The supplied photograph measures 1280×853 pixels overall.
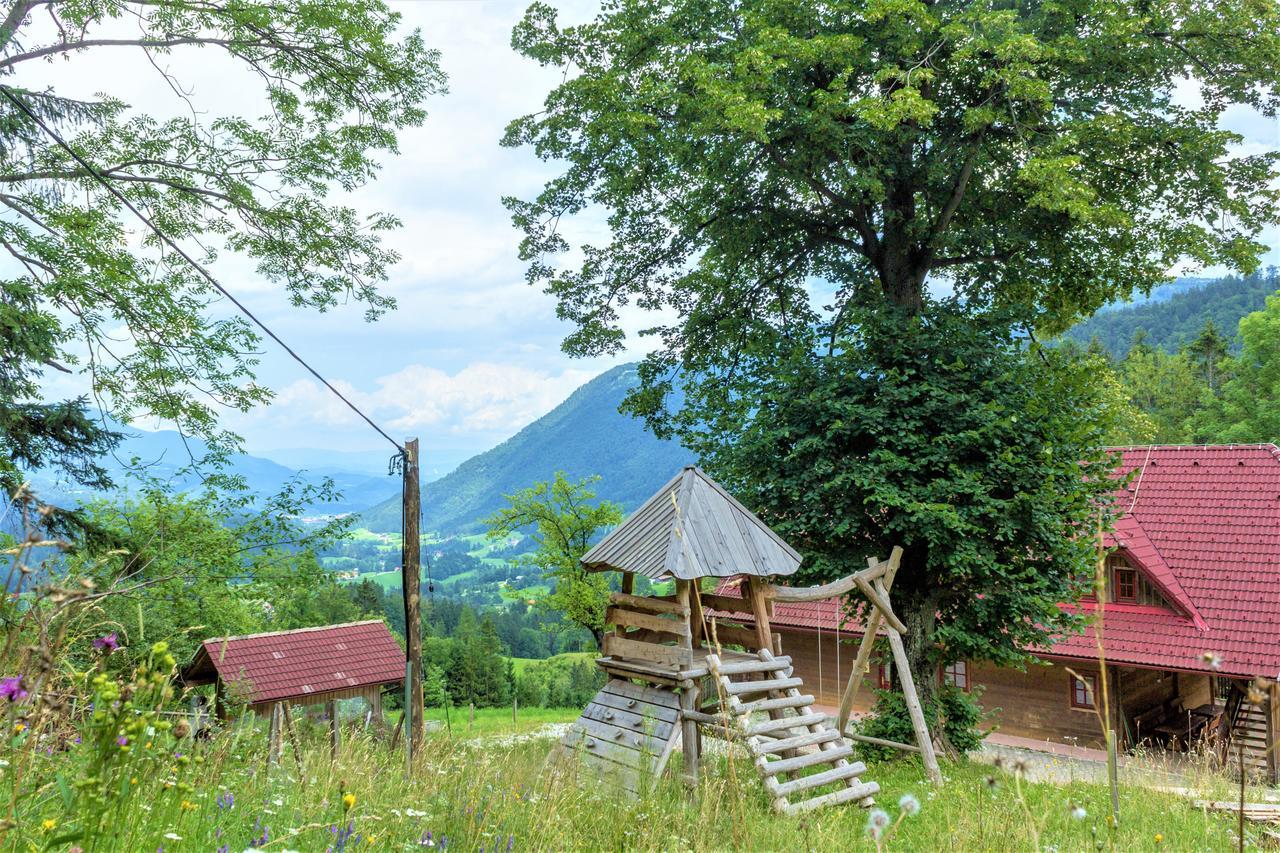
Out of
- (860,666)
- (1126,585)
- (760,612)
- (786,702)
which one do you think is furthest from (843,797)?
(1126,585)

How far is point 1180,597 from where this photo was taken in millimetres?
18203

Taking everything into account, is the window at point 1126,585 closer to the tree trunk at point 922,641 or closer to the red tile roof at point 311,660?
the tree trunk at point 922,641

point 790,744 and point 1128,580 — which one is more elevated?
point 1128,580

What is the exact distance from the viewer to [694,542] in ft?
34.1

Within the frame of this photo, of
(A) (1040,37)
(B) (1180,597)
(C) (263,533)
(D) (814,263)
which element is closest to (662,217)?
(D) (814,263)

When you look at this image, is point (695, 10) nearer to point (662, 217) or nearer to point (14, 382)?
point (662, 217)

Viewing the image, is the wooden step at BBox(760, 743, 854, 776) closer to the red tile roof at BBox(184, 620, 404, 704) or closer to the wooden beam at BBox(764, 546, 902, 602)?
the wooden beam at BBox(764, 546, 902, 602)

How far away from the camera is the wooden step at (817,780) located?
802 centimetres

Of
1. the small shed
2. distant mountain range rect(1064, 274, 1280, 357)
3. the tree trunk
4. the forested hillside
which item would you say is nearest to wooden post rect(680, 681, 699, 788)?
the tree trunk

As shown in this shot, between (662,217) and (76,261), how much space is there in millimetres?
10471

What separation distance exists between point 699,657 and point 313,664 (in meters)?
13.4

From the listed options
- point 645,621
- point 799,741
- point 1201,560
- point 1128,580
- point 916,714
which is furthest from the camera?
point 1128,580

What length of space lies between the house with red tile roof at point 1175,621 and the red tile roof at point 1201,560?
1.1 inches

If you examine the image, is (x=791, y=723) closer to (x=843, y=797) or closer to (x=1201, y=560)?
(x=843, y=797)
